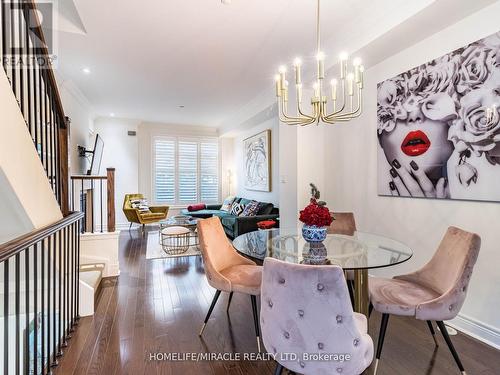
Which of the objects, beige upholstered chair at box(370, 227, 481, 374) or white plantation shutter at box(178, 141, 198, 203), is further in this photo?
white plantation shutter at box(178, 141, 198, 203)

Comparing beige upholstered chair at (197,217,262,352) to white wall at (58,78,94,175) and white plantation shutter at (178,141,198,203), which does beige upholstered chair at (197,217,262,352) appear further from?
white plantation shutter at (178,141,198,203)

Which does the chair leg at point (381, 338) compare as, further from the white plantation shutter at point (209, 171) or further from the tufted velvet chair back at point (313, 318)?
the white plantation shutter at point (209, 171)

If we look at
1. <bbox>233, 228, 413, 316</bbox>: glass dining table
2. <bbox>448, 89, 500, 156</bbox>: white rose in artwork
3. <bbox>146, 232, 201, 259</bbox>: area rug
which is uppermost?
<bbox>448, 89, 500, 156</bbox>: white rose in artwork

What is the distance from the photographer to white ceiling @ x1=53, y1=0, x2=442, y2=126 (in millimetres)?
2504

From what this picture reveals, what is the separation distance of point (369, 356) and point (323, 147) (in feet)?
10.1

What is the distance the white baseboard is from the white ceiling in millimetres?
2539

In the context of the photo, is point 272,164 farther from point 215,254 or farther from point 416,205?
point 215,254

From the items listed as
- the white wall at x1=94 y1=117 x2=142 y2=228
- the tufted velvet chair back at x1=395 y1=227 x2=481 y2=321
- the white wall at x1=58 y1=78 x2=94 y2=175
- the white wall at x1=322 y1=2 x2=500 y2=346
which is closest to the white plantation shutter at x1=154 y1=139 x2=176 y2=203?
the white wall at x1=94 y1=117 x2=142 y2=228

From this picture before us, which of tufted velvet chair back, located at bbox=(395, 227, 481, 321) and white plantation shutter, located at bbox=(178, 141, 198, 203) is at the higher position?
white plantation shutter, located at bbox=(178, 141, 198, 203)

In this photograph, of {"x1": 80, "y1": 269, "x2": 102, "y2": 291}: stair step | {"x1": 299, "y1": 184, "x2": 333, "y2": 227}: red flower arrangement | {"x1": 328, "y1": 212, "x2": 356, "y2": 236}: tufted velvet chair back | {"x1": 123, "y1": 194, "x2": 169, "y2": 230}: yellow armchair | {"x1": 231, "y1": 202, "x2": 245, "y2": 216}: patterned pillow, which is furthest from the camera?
{"x1": 123, "y1": 194, "x2": 169, "y2": 230}: yellow armchair

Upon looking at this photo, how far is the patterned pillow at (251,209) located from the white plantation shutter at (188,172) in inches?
98.3

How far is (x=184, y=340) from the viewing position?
7.23 ft

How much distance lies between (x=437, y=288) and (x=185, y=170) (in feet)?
22.6

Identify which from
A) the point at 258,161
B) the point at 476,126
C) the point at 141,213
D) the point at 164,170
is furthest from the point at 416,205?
the point at 164,170
